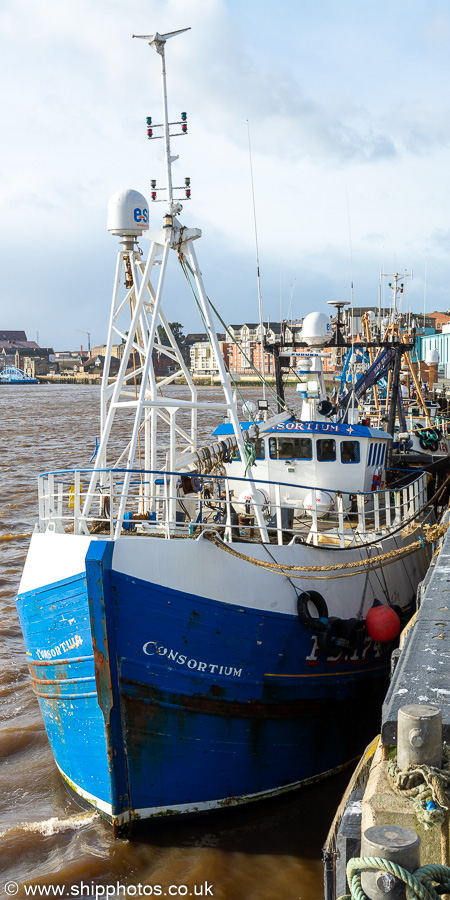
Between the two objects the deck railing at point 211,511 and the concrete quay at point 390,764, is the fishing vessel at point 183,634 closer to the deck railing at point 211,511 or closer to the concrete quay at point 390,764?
the deck railing at point 211,511

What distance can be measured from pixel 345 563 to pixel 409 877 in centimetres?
764

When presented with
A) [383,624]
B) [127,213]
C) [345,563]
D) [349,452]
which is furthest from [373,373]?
[127,213]

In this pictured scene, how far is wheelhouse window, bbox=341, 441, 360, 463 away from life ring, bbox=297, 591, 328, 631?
4320mm

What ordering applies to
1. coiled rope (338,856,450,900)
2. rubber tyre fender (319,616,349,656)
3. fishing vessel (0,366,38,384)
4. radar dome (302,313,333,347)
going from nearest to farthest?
coiled rope (338,856,450,900) → rubber tyre fender (319,616,349,656) → radar dome (302,313,333,347) → fishing vessel (0,366,38,384)

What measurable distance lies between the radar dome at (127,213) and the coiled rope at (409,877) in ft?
29.0

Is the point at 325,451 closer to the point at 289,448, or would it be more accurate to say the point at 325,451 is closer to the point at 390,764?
the point at 289,448

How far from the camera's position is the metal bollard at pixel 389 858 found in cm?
347

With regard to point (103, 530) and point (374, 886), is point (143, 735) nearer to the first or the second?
point (103, 530)

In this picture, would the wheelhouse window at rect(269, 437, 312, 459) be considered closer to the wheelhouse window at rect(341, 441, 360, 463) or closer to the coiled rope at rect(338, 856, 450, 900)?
the wheelhouse window at rect(341, 441, 360, 463)

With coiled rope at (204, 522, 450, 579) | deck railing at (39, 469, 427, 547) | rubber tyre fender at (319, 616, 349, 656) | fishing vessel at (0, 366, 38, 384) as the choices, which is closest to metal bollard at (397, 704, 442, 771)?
deck railing at (39, 469, 427, 547)

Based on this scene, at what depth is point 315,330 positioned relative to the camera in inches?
648

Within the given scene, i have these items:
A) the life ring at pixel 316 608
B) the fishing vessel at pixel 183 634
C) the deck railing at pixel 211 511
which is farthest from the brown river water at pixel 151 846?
the deck railing at pixel 211 511

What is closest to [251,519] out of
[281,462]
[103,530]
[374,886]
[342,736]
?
[281,462]

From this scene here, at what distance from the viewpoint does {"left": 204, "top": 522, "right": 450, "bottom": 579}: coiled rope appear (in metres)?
9.22
